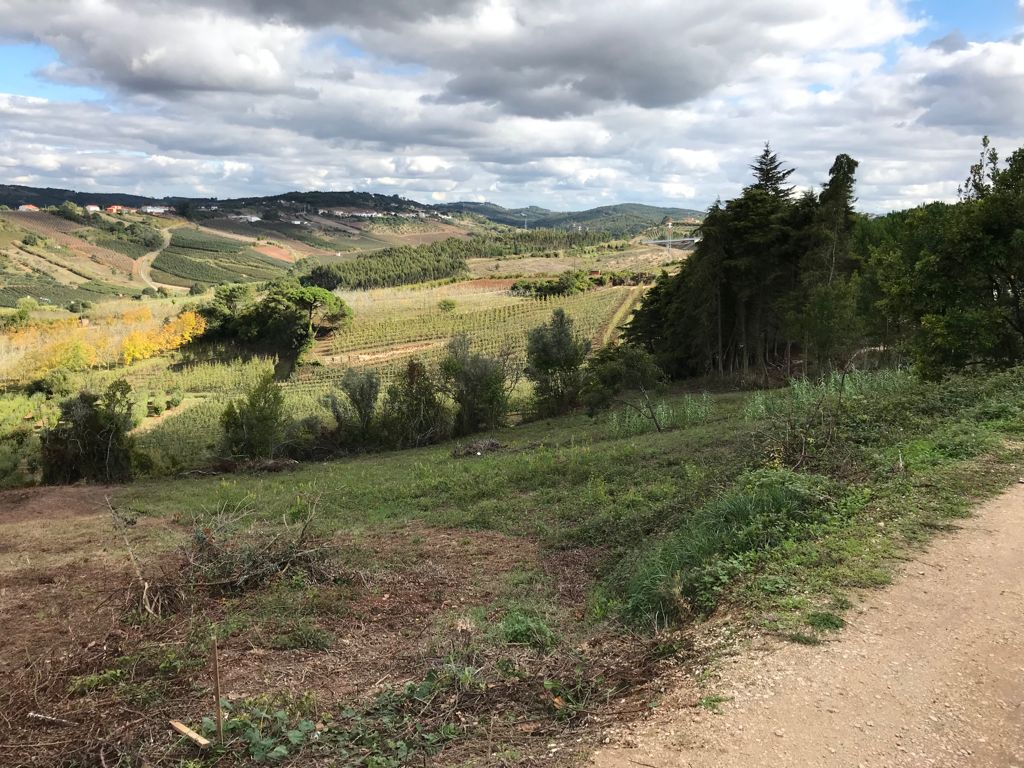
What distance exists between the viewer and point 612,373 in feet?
83.1

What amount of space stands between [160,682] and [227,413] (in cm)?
2308

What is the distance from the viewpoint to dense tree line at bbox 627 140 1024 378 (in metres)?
13.5

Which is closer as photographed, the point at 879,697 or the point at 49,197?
the point at 879,697

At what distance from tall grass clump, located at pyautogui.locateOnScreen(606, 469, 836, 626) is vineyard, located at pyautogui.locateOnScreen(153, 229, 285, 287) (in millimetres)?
120043

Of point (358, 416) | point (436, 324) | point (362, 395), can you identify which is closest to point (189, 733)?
point (362, 395)

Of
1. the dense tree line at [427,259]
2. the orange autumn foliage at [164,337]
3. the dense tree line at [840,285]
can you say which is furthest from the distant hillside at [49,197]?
the dense tree line at [840,285]

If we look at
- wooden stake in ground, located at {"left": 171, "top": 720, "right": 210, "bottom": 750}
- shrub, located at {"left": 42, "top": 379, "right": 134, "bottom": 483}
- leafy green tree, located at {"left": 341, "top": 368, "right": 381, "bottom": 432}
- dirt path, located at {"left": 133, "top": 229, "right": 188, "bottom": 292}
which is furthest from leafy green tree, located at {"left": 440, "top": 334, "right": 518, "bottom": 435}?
dirt path, located at {"left": 133, "top": 229, "right": 188, "bottom": 292}

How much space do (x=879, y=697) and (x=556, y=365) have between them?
91.0 ft

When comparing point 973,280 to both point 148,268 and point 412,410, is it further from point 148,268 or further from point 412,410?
point 148,268

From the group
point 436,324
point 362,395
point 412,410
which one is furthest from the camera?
point 436,324

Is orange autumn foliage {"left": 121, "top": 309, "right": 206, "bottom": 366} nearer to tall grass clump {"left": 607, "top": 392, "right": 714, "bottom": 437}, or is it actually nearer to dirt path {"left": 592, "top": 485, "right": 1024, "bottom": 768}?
tall grass clump {"left": 607, "top": 392, "right": 714, "bottom": 437}

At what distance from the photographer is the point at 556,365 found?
31.4 m

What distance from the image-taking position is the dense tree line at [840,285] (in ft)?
44.2

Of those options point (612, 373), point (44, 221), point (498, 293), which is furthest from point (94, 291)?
point (612, 373)
